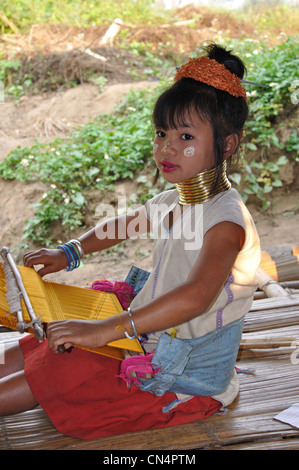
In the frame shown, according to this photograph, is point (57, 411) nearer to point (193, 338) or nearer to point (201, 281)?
point (193, 338)

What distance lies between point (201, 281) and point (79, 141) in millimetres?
4546

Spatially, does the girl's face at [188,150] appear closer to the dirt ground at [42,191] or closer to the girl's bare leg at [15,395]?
the girl's bare leg at [15,395]

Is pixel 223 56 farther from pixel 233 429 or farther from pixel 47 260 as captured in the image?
pixel 233 429

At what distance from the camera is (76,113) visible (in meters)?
6.36

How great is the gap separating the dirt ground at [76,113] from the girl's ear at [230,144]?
2.23 metres

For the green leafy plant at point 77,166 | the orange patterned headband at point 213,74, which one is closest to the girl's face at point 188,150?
the orange patterned headband at point 213,74

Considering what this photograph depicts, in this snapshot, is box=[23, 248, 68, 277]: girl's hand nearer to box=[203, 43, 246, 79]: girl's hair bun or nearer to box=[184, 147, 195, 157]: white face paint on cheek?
box=[184, 147, 195, 157]: white face paint on cheek

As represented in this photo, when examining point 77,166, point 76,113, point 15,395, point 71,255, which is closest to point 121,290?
point 71,255

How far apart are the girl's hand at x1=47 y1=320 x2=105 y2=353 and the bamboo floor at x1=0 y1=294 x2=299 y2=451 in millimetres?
351

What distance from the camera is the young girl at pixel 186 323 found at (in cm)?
149

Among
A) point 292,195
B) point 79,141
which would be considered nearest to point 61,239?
point 79,141

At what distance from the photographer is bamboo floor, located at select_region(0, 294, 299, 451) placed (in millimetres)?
1472

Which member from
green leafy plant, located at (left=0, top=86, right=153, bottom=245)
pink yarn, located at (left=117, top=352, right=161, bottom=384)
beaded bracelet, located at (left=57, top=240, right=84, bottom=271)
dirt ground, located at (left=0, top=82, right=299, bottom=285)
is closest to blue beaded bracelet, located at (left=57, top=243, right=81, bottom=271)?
beaded bracelet, located at (left=57, top=240, right=84, bottom=271)
